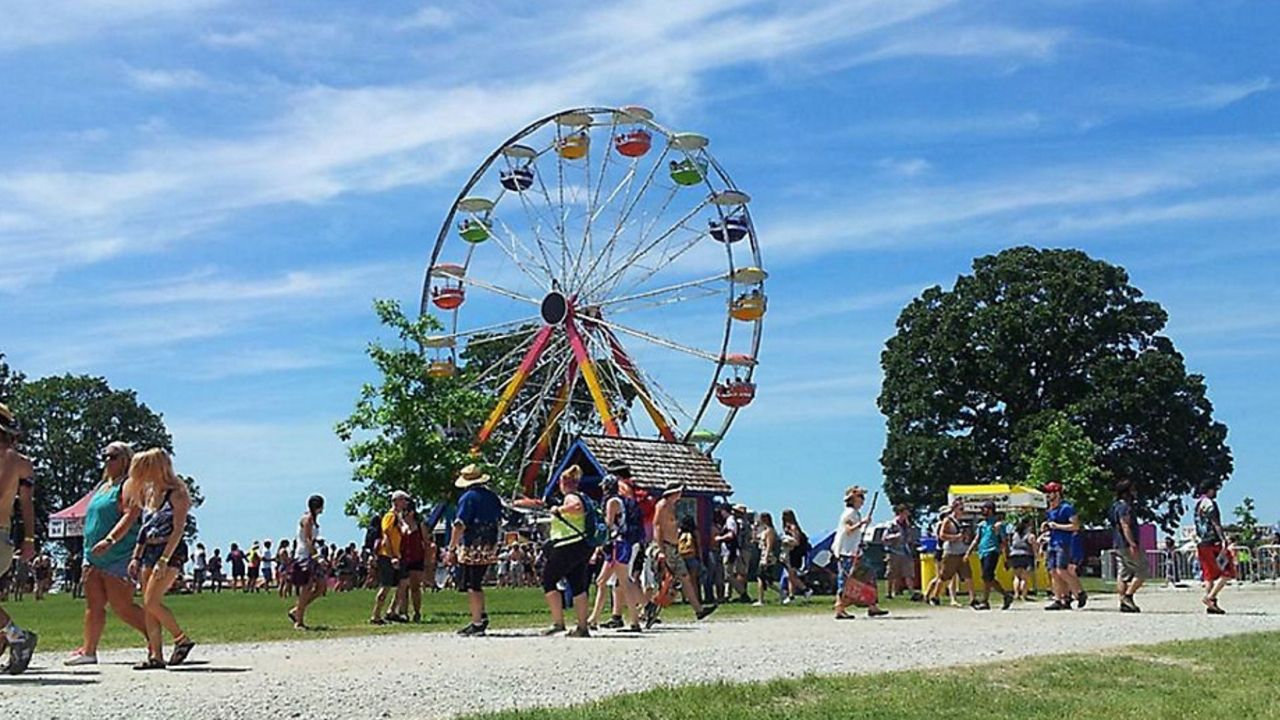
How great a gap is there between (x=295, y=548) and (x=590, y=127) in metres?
27.4

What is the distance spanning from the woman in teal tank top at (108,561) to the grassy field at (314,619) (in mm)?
2704

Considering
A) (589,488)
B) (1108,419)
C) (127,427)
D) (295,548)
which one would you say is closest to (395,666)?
(295,548)

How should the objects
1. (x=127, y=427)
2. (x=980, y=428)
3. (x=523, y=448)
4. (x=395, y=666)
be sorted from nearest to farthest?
(x=395, y=666), (x=523, y=448), (x=980, y=428), (x=127, y=427)

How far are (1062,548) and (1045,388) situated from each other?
41.1 m

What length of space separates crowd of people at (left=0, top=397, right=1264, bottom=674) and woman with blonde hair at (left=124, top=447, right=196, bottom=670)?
0.4 inches

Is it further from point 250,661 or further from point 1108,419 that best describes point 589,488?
point 1108,419

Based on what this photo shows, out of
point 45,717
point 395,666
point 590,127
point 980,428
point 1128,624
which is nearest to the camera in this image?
point 45,717

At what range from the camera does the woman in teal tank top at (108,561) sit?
1174cm

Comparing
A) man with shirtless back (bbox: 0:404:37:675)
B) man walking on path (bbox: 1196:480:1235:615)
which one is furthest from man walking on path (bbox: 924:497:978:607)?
man with shirtless back (bbox: 0:404:37:675)

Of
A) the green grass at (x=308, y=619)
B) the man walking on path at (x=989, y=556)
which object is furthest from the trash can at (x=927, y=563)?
the man walking on path at (x=989, y=556)

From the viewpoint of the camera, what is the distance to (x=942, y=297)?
64375 mm

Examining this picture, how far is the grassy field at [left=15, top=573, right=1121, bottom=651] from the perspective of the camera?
16.5m

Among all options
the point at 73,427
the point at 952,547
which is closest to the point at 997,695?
the point at 952,547

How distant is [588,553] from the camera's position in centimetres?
1556
